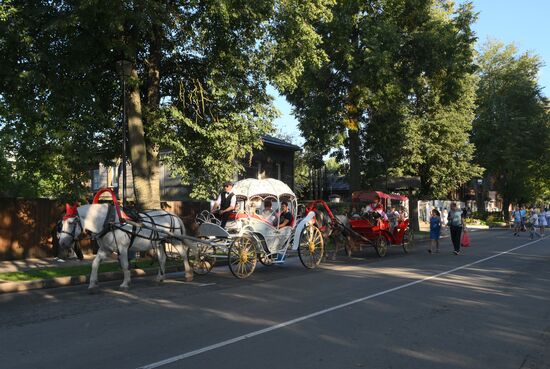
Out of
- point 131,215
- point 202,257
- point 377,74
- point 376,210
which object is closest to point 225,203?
Answer: point 202,257

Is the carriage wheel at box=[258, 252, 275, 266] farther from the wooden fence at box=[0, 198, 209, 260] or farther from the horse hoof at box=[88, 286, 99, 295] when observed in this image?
the wooden fence at box=[0, 198, 209, 260]

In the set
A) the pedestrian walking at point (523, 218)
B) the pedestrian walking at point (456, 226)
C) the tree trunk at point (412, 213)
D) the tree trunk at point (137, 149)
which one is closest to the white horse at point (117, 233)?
the tree trunk at point (137, 149)

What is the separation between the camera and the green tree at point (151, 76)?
1424cm

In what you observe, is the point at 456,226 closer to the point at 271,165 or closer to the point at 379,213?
the point at 379,213

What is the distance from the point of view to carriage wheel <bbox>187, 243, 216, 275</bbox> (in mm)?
13516

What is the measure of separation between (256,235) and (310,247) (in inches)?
80.2

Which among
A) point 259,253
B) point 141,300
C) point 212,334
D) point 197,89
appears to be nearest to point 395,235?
point 259,253

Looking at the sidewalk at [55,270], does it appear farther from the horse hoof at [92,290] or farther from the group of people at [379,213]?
the group of people at [379,213]

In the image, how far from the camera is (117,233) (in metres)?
11.4

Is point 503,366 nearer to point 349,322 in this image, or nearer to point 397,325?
point 397,325

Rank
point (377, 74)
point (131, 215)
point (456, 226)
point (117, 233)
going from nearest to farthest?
point (117, 233), point (131, 215), point (456, 226), point (377, 74)

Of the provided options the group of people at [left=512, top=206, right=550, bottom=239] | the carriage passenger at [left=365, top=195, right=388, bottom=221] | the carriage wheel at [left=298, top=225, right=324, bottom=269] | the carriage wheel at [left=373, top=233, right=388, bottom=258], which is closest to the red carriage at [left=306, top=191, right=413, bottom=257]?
the carriage wheel at [left=373, top=233, right=388, bottom=258]

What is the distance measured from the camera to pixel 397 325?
25.4ft

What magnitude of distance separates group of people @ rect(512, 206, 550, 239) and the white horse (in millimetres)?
23619
